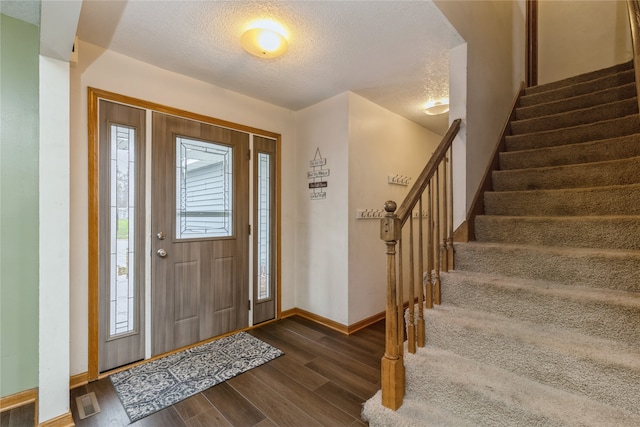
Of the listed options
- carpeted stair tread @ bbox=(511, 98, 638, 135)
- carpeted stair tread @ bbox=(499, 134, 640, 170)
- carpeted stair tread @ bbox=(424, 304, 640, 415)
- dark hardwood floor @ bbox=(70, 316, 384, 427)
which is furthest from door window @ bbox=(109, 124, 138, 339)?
carpeted stair tread @ bbox=(511, 98, 638, 135)

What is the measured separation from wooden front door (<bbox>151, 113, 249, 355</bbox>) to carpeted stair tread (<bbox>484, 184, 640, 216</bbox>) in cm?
234

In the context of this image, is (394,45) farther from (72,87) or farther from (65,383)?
(65,383)

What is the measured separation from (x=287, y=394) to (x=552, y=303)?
1.69 m

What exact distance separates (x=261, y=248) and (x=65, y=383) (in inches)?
72.6

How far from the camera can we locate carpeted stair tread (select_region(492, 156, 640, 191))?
1.87 m

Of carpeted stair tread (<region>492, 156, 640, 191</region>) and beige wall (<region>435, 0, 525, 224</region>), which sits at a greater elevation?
beige wall (<region>435, 0, 525, 224</region>)

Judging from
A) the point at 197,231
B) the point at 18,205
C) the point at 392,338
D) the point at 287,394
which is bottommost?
the point at 287,394

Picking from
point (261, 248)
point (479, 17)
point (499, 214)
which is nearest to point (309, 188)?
point (261, 248)

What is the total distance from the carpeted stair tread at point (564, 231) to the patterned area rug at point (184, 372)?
2012 millimetres

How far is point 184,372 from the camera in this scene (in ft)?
7.18

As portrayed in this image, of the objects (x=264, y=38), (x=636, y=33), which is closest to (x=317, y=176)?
(x=264, y=38)

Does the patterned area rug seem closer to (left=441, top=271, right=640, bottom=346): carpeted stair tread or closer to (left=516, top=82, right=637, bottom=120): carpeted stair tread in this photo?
(left=441, top=271, right=640, bottom=346): carpeted stair tread

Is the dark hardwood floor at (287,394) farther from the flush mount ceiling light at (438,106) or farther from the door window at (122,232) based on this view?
the flush mount ceiling light at (438,106)

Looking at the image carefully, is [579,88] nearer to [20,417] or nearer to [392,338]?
[392,338]
